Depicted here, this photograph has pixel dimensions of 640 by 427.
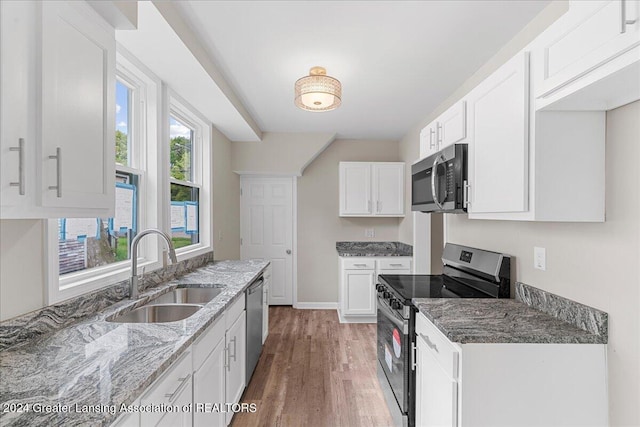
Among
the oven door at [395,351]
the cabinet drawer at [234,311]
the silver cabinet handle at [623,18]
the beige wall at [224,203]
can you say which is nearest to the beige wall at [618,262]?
the silver cabinet handle at [623,18]

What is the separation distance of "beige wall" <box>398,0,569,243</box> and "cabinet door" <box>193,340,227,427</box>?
2.52 meters

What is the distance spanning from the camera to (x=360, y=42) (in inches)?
84.7

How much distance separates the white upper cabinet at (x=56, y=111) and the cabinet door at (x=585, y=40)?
5.42ft

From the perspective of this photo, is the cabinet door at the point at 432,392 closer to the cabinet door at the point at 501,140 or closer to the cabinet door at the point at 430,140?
the cabinet door at the point at 501,140

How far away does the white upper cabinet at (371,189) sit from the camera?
175 inches

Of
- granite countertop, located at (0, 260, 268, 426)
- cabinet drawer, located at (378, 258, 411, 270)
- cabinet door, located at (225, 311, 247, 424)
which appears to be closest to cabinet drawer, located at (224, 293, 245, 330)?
cabinet door, located at (225, 311, 247, 424)

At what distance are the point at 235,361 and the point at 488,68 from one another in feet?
9.13

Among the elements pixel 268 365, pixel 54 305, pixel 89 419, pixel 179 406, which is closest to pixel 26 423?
pixel 89 419

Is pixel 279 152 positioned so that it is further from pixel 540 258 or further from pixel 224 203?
pixel 540 258

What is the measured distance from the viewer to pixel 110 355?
112 cm

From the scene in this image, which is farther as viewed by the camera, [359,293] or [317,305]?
[317,305]

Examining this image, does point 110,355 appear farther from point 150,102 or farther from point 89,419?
point 150,102

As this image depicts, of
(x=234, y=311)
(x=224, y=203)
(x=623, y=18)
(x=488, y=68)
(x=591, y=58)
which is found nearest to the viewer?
(x=623, y=18)

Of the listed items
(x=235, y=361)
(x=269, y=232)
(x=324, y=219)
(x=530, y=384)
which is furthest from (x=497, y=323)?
(x=269, y=232)
